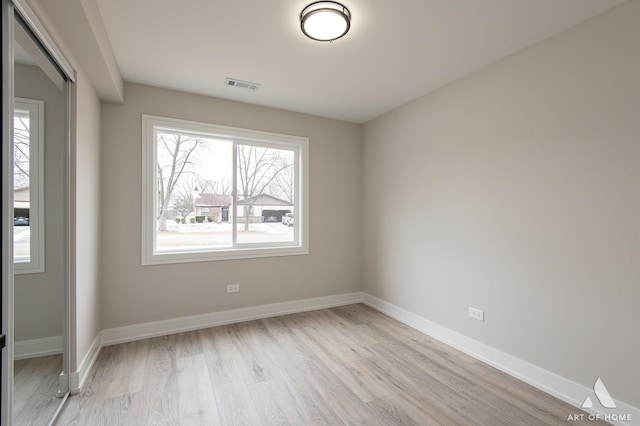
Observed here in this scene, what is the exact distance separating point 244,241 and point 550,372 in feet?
10.8

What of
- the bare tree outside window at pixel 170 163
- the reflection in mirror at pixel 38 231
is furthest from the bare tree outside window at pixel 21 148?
the bare tree outside window at pixel 170 163

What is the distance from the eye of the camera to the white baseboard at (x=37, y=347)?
1.50 meters

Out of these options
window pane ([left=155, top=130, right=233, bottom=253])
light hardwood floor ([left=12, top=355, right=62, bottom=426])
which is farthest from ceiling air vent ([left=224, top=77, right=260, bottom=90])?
light hardwood floor ([left=12, top=355, right=62, bottom=426])

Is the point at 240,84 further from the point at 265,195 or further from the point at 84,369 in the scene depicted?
the point at 84,369

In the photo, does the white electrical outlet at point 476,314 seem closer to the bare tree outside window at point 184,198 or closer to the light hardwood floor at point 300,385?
the light hardwood floor at point 300,385

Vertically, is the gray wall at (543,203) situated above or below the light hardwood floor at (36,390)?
above

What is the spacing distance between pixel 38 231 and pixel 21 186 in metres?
0.38

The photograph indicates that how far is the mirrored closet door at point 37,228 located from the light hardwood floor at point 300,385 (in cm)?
39

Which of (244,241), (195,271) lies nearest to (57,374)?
(195,271)

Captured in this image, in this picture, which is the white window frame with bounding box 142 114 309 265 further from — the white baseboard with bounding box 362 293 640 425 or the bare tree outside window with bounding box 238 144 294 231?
the white baseboard with bounding box 362 293 640 425

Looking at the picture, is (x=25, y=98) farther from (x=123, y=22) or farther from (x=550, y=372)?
(x=550, y=372)

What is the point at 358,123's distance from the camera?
4.47 metres

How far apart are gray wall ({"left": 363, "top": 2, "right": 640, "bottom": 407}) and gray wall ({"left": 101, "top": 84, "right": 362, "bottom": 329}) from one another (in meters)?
1.14

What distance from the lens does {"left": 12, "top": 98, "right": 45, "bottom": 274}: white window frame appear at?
1.63 meters
